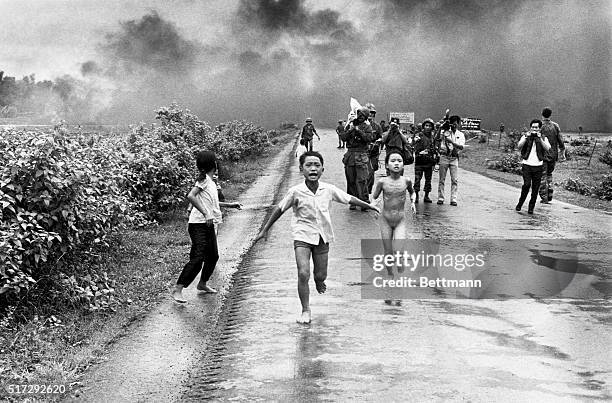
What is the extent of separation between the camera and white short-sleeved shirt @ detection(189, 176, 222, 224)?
348 inches

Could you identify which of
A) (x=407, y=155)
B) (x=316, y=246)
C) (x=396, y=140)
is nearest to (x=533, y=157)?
(x=407, y=155)

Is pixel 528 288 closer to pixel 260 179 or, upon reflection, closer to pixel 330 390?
pixel 330 390

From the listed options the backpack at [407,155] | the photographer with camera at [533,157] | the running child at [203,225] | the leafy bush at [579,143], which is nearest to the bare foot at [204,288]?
the running child at [203,225]

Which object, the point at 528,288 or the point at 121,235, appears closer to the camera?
A: the point at 528,288

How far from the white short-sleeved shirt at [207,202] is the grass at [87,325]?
3.26 ft

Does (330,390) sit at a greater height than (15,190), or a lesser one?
lesser

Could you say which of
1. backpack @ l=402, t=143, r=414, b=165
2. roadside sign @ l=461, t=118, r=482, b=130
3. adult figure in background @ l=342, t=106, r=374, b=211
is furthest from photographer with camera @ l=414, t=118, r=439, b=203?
roadside sign @ l=461, t=118, r=482, b=130

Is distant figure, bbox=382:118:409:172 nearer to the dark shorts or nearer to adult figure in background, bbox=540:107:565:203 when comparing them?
adult figure in background, bbox=540:107:565:203

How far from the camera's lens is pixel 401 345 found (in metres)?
6.82

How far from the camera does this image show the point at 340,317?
7828 mm

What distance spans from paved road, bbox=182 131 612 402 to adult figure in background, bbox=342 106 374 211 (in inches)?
178

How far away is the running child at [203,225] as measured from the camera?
8789mm

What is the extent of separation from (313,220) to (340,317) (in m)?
1.02

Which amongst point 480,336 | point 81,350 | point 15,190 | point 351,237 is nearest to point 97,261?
point 15,190
